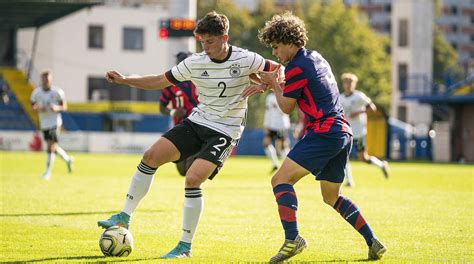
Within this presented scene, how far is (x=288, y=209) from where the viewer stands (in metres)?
8.88

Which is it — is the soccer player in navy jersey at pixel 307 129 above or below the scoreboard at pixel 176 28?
below

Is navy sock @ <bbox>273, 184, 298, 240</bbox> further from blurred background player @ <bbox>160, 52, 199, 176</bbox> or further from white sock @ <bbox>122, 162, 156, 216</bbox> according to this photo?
blurred background player @ <bbox>160, 52, 199, 176</bbox>

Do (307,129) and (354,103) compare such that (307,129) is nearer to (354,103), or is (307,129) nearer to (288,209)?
(288,209)

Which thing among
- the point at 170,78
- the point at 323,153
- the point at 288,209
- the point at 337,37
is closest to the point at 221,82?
the point at 170,78

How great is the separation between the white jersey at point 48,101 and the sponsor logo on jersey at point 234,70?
13510 mm

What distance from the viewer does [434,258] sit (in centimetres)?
Answer: 951

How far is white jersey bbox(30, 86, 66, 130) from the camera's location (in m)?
22.6

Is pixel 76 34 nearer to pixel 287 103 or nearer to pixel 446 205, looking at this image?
pixel 446 205

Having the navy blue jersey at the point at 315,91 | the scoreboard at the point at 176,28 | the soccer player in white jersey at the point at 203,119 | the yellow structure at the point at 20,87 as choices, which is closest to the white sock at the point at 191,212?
the soccer player in white jersey at the point at 203,119

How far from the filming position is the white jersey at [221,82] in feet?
31.6

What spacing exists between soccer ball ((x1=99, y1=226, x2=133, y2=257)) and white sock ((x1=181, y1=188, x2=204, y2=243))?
1.79 feet

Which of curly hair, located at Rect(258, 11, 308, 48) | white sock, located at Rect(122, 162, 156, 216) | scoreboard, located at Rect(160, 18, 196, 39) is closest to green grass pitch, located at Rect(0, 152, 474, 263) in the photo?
white sock, located at Rect(122, 162, 156, 216)

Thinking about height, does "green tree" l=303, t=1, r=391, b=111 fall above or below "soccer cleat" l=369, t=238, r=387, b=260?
above

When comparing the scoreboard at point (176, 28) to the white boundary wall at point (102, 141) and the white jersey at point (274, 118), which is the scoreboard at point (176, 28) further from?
the white boundary wall at point (102, 141)
